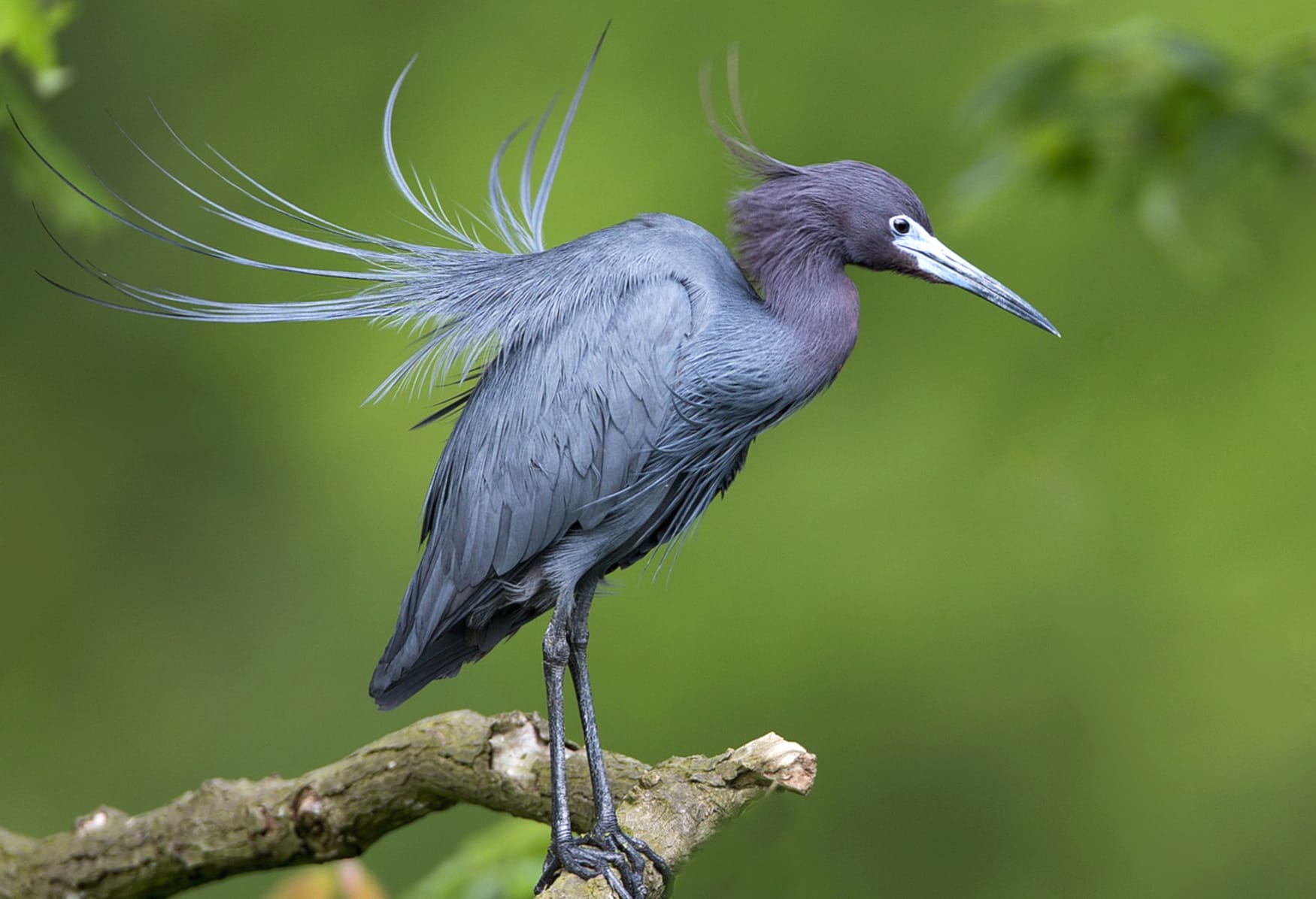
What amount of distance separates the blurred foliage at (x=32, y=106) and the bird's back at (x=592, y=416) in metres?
0.78

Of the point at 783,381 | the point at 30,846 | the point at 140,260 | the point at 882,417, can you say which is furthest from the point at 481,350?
the point at 140,260

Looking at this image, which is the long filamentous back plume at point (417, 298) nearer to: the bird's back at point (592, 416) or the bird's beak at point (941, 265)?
the bird's back at point (592, 416)

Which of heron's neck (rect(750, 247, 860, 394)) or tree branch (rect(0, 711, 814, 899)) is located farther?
tree branch (rect(0, 711, 814, 899))

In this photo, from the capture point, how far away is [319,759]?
5.22 m

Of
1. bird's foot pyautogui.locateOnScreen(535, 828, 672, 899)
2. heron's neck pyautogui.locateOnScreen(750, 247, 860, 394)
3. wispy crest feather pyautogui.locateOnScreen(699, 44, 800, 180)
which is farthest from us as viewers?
wispy crest feather pyautogui.locateOnScreen(699, 44, 800, 180)

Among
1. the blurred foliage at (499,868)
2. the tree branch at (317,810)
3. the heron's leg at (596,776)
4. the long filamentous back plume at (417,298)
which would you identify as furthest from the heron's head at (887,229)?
the blurred foliage at (499,868)

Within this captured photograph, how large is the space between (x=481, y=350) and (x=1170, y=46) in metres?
1.36

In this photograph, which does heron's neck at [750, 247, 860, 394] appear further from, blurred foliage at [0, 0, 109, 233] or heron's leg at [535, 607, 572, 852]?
blurred foliage at [0, 0, 109, 233]

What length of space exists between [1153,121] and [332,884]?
210 centimetres

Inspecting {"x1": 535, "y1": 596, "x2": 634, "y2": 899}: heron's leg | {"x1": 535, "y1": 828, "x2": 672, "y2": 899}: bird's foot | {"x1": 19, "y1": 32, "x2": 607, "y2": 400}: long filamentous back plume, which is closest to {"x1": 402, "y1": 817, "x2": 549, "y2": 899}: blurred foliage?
{"x1": 535, "y1": 596, "x2": 634, "y2": 899}: heron's leg

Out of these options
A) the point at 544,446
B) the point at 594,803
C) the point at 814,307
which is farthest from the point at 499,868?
the point at 814,307

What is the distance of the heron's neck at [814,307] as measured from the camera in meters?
2.41

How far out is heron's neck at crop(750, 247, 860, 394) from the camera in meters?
2.41

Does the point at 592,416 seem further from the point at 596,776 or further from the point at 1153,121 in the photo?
the point at 1153,121
